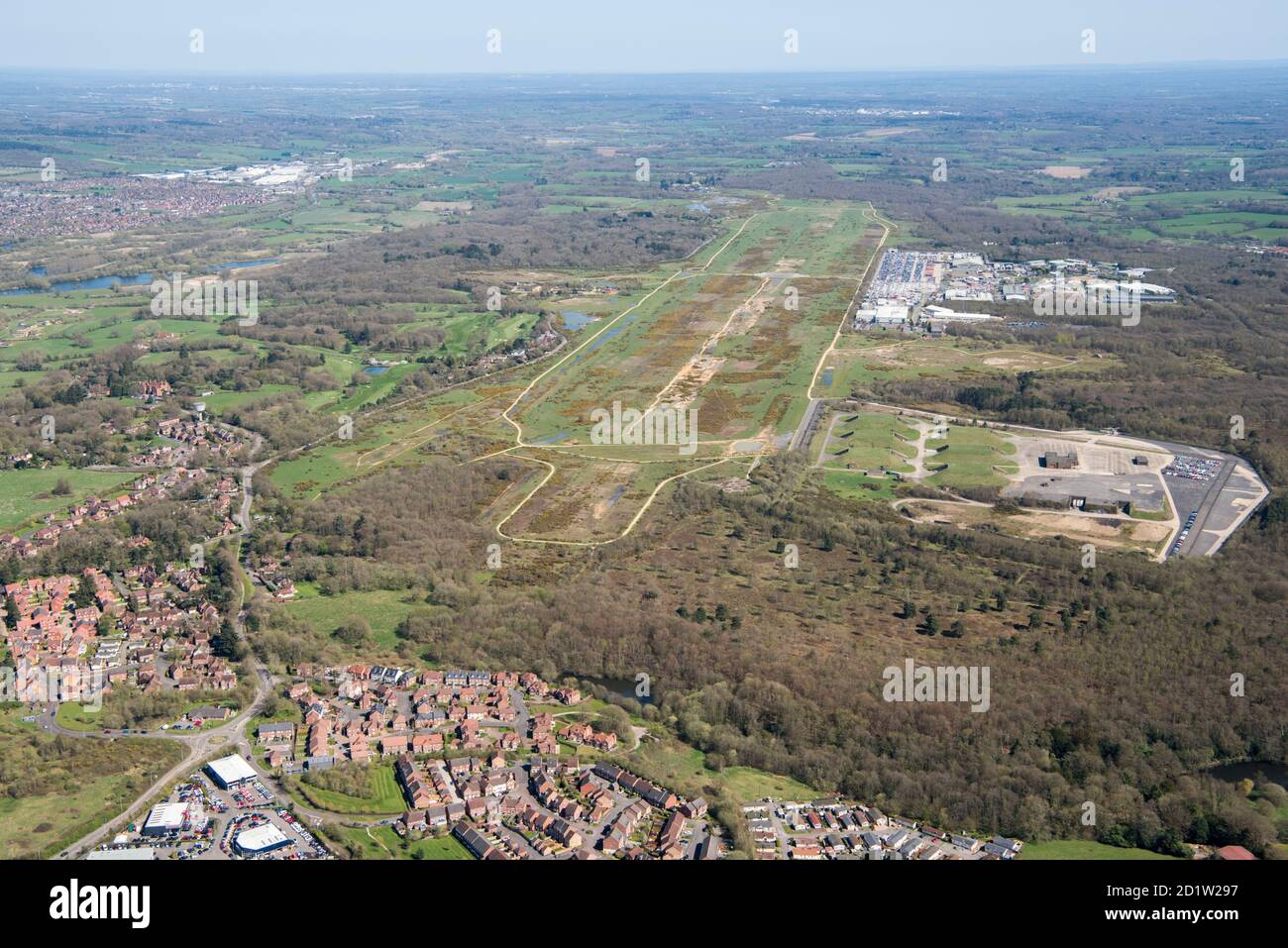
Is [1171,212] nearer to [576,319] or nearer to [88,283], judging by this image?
[576,319]

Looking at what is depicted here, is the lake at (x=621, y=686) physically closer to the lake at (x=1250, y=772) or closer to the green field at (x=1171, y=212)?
the lake at (x=1250, y=772)

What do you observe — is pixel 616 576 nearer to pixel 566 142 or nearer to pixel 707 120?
pixel 566 142

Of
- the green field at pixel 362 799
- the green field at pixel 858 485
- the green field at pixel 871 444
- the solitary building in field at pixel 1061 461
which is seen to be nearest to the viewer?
the green field at pixel 362 799

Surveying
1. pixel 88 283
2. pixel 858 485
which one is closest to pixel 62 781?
pixel 858 485

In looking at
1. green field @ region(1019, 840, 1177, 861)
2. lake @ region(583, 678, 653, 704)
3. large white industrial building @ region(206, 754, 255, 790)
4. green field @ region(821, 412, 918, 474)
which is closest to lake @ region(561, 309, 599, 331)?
green field @ region(821, 412, 918, 474)

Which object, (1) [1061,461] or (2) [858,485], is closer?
(2) [858,485]

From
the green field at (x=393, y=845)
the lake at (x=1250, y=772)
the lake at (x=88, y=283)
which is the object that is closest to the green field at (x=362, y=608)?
the green field at (x=393, y=845)

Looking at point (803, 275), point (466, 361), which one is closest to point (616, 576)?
point (466, 361)

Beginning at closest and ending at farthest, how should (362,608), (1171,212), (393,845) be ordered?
(393,845), (362,608), (1171,212)

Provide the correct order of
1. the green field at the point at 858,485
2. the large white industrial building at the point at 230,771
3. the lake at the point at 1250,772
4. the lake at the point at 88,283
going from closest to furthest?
the large white industrial building at the point at 230,771 → the lake at the point at 1250,772 → the green field at the point at 858,485 → the lake at the point at 88,283

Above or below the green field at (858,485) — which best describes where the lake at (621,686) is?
below

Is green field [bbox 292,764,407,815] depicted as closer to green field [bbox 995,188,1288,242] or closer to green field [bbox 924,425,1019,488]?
green field [bbox 924,425,1019,488]
